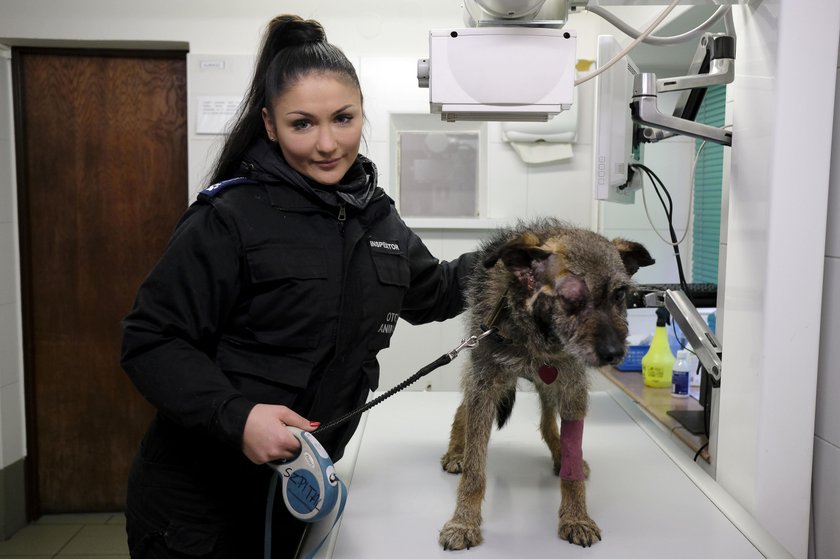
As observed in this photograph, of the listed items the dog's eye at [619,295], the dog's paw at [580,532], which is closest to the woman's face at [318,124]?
the dog's eye at [619,295]

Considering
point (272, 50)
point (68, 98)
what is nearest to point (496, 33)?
point (272, 50)

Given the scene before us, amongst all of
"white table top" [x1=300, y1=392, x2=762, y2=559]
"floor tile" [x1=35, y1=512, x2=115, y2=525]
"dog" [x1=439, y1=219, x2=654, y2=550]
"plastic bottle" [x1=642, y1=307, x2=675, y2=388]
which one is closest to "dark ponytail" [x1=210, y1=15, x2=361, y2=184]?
"dog" [x1=439, y1=219, x2=654, y2=550]

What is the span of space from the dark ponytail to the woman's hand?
503 mm

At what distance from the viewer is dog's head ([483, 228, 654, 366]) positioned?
105 centimetres

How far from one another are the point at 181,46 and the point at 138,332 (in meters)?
2.45

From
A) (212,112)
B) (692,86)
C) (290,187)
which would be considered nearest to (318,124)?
(290,187)

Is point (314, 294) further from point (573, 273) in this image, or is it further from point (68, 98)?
point (68, 98)

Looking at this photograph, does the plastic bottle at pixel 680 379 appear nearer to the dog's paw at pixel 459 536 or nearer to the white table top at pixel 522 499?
the white table top at pixel 522 499

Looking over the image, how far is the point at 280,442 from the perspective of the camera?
1.03m

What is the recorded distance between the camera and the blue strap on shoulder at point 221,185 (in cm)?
117

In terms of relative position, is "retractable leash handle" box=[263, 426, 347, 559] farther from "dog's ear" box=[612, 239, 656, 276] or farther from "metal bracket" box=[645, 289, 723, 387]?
"metal bracket" box=[645, 289, 723, 387]

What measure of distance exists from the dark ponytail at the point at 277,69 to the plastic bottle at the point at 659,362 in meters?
1.33

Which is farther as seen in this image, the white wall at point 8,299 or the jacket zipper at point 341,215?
the white wall at point 8,299

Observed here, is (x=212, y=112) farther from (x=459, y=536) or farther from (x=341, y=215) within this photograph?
(x=459, y=536)
